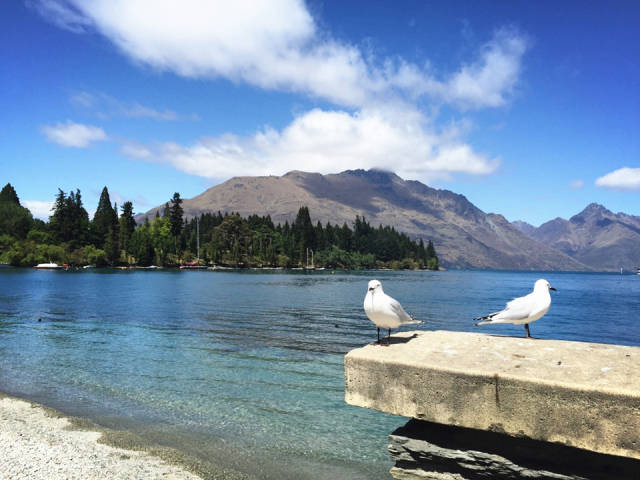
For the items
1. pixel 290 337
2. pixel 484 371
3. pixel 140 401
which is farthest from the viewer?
pixel 290 337

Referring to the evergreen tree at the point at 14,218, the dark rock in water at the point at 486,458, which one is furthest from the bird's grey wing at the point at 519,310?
the evergreen tree at the point at 14,218

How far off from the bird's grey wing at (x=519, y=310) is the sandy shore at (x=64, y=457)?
6.47m

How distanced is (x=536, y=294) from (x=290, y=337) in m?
18.3

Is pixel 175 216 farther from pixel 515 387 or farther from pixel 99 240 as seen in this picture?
pixel 515 387

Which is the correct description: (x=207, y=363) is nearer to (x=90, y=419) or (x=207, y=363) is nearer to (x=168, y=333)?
(x=90, y=419)

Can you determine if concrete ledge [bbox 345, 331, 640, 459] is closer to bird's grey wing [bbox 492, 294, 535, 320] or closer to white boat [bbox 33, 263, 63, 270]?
bird's grey wing [bbox 492, 294, 535, 320]

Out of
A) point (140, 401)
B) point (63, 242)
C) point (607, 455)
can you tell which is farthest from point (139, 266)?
point (607, 455)

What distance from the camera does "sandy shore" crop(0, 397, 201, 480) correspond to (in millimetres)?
7340

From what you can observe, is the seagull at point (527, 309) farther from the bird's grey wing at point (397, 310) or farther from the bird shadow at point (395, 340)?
the bird shadow at point (395, 340)

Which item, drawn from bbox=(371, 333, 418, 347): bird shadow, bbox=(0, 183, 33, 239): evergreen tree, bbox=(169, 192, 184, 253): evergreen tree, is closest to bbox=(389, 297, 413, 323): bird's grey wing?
bbox=(371, 333, 418, 347): bird shadow

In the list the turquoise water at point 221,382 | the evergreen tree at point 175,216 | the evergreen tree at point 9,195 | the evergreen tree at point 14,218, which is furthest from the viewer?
the evergreen tree at point 175,216

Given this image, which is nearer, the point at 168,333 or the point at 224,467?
the point at 224,467

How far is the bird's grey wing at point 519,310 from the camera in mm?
7418

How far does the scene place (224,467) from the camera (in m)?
8.15
